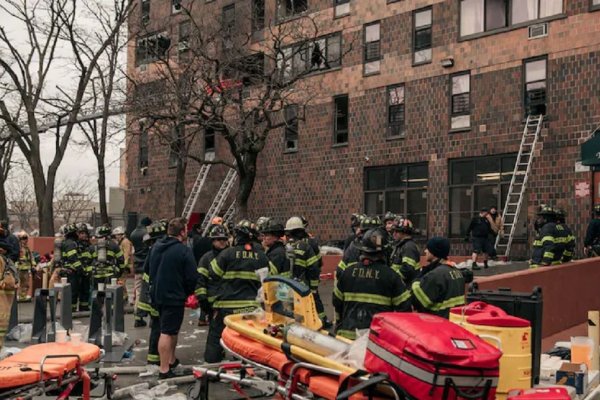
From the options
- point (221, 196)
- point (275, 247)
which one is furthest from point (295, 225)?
point (221, 196)

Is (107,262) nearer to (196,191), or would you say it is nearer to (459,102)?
(459,102)

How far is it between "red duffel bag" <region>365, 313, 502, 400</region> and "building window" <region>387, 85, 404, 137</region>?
19.9 metres

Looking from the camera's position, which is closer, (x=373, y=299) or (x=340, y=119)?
(x=373, y=299)

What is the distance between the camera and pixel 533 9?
2084cm

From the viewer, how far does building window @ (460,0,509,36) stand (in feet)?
71.4

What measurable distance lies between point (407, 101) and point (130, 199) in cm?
1754

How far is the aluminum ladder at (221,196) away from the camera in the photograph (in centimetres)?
2981

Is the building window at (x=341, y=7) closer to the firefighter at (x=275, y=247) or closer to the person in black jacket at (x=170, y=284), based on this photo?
the firefighter at (x=275, y=247)

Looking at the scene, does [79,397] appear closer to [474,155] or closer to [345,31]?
[474,155]

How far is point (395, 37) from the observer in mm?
24438

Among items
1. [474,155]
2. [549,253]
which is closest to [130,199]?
[474,155]

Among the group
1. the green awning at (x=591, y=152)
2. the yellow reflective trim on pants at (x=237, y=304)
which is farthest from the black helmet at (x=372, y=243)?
the green awning at (x=591, y=152)

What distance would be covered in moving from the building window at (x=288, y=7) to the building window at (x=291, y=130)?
3682mm

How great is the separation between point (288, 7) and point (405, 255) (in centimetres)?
2074
